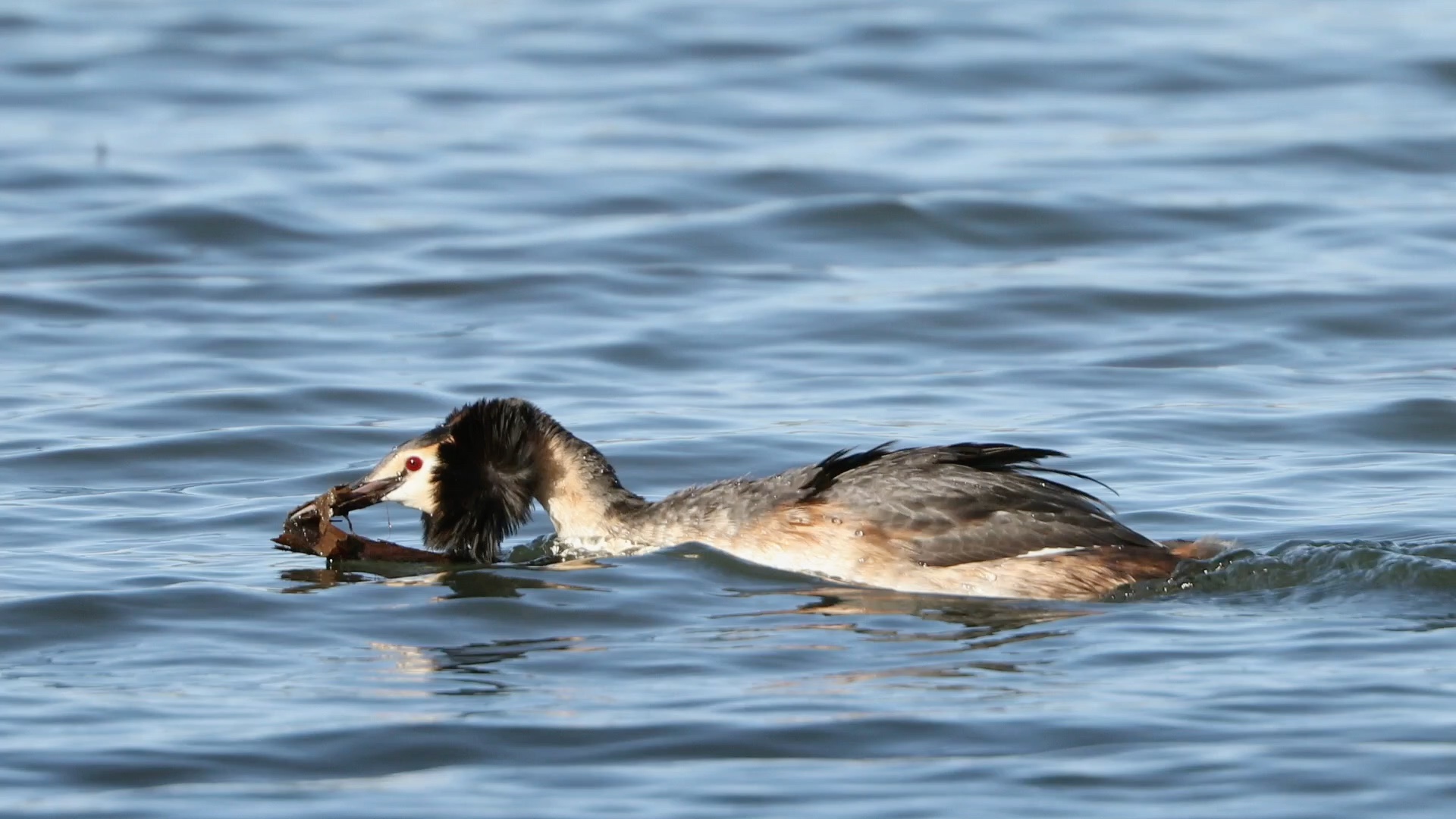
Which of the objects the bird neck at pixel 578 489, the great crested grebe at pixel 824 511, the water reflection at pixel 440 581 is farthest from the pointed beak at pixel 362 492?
the bird neck at pixel 578 489

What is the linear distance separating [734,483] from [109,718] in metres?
3.27

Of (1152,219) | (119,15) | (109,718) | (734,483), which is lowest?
(109,718)

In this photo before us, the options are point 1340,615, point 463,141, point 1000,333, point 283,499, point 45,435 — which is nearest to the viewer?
point 1340,615

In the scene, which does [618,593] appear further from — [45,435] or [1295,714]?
[45,435]

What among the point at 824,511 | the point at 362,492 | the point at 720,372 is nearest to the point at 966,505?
the point at 824,511

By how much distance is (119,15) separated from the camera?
28.7m

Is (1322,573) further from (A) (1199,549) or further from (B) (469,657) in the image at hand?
(B) (469,657)

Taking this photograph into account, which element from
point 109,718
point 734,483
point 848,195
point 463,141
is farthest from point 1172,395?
point 463,141

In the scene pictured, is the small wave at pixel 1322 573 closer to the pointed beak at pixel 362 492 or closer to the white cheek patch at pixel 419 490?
the white cheek patch at pixel 419 490

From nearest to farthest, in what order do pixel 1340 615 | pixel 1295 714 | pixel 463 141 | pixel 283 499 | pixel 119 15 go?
pixel 1295 714, pixel 1340 615, pixel 283 499, pixel 463 141, pixel 119 15

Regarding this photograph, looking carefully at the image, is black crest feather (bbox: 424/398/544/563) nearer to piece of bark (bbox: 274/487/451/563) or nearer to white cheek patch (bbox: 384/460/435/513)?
white cheek patch (bbox: 384/460/435/513)

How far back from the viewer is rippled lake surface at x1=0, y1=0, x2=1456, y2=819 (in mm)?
7691

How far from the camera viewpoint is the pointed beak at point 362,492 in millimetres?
10547

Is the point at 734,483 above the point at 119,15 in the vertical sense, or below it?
below
